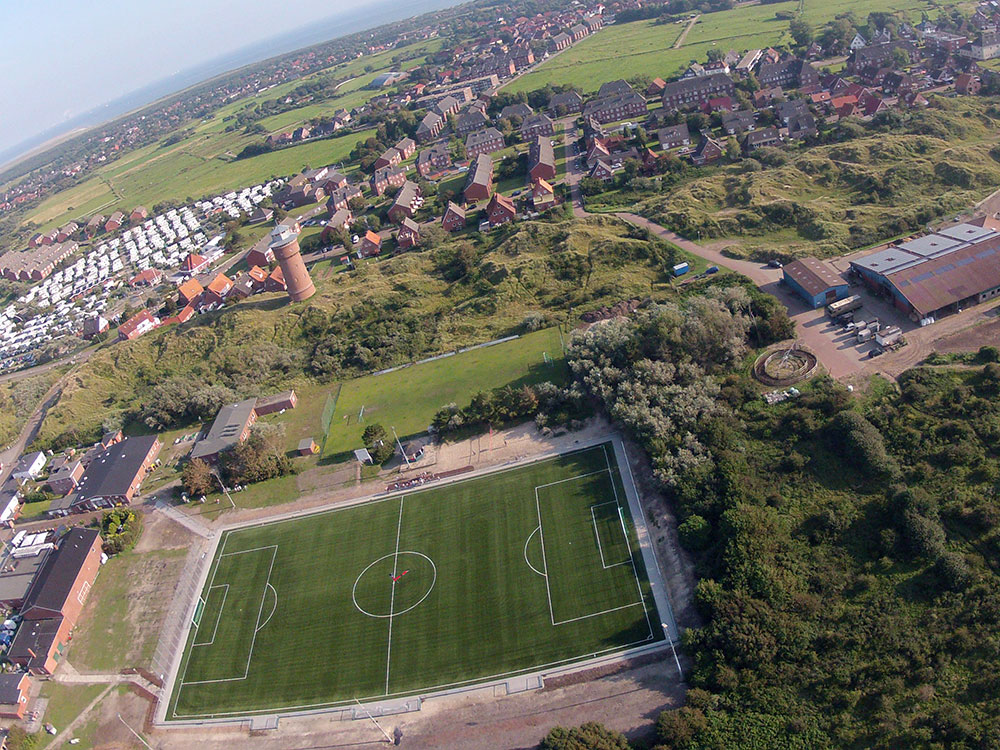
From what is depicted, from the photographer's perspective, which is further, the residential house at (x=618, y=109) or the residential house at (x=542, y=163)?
the residential house at (x=618, y=109)

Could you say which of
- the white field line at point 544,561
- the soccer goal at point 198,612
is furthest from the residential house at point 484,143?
the soccer goal at point 198,612

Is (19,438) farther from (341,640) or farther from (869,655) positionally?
(869,655)

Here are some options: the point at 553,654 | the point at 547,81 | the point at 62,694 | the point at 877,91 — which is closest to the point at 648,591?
the point at 553,654

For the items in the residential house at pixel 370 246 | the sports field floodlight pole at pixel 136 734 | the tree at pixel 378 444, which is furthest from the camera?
the residential house at pixel 370 246

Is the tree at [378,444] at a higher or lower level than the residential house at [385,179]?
lower

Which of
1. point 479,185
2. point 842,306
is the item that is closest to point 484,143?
point 479,185

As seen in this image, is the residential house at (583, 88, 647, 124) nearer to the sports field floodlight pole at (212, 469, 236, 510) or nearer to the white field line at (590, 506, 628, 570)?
the white field line at (590, 506, 628, 570)

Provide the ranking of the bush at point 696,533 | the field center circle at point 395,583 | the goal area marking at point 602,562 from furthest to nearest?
1. the field center circle at point 395,583
2. the bush at point 696,533
3. the goal area marking at point 602,562

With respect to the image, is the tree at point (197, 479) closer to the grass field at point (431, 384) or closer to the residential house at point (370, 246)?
the grass field at point (431, 384)
